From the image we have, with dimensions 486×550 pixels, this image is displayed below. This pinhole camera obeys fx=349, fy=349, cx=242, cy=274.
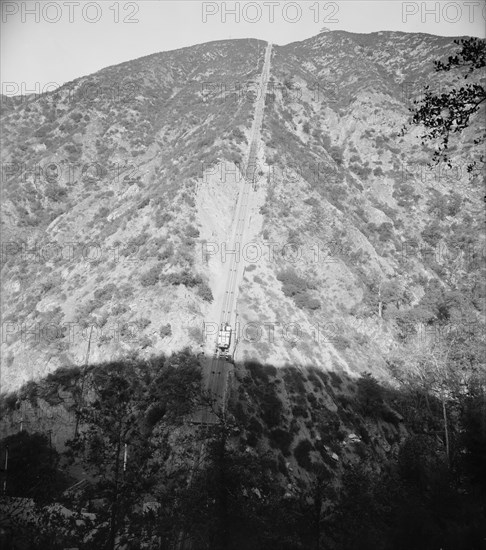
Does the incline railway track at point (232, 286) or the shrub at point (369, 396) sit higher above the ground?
the incline railway track at point (232, 286)

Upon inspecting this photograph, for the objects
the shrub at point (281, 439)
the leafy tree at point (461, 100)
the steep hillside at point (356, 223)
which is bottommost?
the shrub at point (281, 439)

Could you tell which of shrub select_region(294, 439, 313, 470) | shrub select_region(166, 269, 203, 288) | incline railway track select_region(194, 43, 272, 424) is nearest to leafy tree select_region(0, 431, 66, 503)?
incline railway track select_region(194, 43, 272, 424)

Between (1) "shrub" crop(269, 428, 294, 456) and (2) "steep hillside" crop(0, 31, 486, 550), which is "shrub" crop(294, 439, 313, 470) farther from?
(1) "shrub" crop(269, 428, 294, 456)

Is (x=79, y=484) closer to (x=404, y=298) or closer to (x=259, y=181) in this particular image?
(x=404, y=298)

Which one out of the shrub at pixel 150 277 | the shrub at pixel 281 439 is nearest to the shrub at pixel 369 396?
the shrub at pixel 281 439

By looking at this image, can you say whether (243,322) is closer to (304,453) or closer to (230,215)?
(304,453)

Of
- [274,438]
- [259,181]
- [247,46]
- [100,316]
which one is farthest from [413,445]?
[247,46]

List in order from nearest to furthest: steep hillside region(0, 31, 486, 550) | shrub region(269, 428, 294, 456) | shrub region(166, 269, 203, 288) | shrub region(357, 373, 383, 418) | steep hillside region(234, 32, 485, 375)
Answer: steep hillside region(0, 31, 486, 550) → shrub region(269, 428, 294, 456) → shrub region(357, 373, 383, 418) → shrub region(166, 269, 203, 288) → steep hillside region(234, 32, 485, 375)

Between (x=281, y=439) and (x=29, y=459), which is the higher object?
(x=281, y=439)

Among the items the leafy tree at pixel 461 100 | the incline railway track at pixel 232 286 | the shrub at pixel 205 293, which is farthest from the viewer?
the shrub at pixel 205 293

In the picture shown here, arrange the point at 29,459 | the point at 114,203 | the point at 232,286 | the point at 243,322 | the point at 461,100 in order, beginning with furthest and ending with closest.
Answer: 1. the point at 114,203
2. the point at 232,286
3. the point at 243,322
4. the point at 29,459
5. the point at 461,100

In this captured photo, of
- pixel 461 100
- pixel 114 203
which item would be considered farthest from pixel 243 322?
pixel 114 203

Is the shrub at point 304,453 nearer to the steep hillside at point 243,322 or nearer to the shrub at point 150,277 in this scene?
the steep hillside at point 243,322
